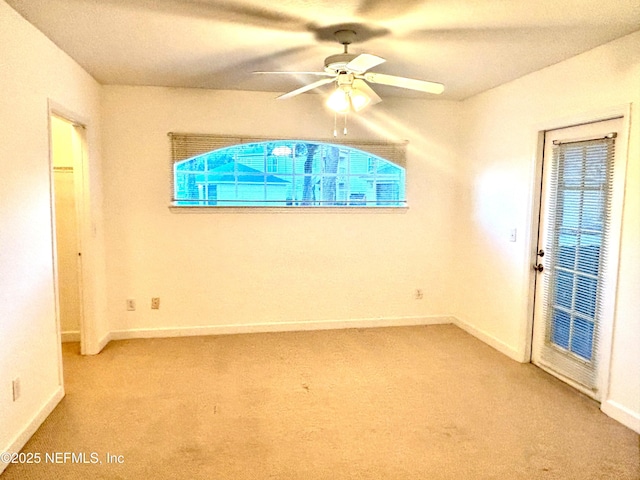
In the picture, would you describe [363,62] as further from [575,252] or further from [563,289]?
[563,289]

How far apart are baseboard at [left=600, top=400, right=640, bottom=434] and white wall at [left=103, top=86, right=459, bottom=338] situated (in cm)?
199

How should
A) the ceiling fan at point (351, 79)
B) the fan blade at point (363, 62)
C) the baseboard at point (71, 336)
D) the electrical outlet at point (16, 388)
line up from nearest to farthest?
the fan blade at point (363, 62)
the electrical outlet at point (16, 388)
the ceiling fan at point (351, 79)
the baseboard at point (71, 336)

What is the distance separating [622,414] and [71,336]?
4.44m

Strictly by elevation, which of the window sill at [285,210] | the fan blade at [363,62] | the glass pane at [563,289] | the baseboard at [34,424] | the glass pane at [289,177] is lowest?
the baseboard at [34,424]

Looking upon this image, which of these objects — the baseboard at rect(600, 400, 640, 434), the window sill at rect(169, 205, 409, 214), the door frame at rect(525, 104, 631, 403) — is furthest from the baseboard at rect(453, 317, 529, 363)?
the window sill at rect(169, 205, 409, 214)

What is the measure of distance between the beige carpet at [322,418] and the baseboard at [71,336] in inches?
7.0

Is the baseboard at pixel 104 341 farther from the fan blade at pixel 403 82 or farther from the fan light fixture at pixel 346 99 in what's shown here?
the fan blade at pixel 403 82

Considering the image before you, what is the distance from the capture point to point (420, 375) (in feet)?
10.8

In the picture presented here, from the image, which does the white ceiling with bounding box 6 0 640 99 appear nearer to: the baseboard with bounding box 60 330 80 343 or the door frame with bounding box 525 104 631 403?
the door frame with bounding box 525 104 631 403

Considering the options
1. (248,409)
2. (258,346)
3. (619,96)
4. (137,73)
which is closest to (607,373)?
(619,96)

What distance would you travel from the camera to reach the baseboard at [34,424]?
2.19 metres

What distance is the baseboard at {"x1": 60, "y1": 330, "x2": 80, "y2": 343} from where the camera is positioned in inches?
156

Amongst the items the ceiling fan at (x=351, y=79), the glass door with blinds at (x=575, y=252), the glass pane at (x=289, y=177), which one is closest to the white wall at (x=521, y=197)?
the glass door with blinds at (x=575, y=252)

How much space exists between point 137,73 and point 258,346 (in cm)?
255
